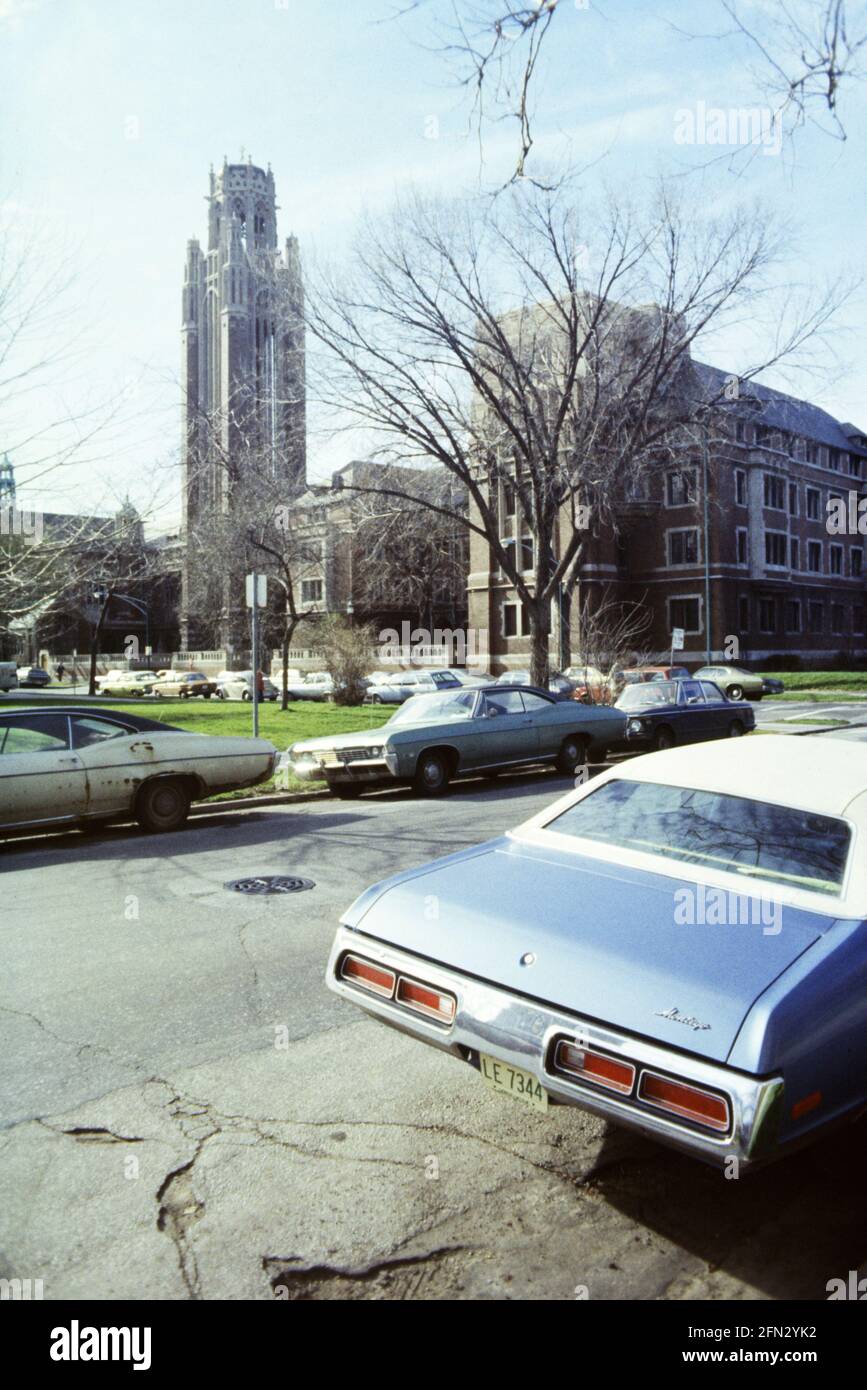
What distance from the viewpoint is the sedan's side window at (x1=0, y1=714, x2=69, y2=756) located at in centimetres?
1007

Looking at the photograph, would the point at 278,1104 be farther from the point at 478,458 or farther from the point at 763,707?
the point at 763,707

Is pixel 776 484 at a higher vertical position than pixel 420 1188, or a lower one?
higher

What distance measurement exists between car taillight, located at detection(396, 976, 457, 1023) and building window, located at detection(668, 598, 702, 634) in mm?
51053

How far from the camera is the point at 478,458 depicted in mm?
24844

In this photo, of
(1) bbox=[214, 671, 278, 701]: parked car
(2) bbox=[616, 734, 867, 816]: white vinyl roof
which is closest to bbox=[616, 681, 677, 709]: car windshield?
(2) bbox=[616, 734, 867, 816]: white vinyl roof

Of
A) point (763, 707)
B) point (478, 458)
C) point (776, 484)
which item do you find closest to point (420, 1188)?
point (478, 458)

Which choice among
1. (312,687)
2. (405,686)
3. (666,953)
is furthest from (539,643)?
(666,953)

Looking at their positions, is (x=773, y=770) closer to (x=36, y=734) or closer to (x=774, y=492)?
(x=36, y=734)

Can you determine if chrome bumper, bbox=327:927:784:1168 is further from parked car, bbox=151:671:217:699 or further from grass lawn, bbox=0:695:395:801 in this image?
parked car, bbox=151:671:217:699

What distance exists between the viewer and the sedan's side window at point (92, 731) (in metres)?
10.5

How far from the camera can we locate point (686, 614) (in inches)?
2100

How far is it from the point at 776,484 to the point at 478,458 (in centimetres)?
3721
